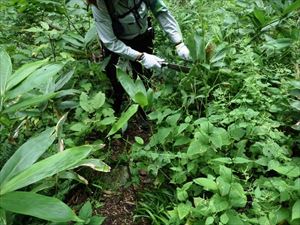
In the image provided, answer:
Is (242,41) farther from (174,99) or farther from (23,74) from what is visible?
(23,74)

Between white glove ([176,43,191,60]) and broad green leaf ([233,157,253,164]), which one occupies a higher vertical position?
white glove ([176,43,191,60])

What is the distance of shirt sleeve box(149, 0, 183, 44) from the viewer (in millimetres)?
3330

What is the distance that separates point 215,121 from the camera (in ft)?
8.60

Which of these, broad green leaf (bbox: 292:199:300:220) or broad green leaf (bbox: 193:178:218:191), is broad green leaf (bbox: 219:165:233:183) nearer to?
broad green leaf (bbox: 193:178:218:191)

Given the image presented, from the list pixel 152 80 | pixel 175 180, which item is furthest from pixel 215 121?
pixel 152 80

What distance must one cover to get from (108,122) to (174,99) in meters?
0.57

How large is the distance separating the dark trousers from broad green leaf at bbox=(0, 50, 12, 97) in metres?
1.00

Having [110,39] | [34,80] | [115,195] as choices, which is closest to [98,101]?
[110,39]

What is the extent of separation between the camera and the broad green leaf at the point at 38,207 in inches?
72.5

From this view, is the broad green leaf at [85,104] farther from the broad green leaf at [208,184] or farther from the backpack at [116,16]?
the broad green leaf at [208,184]

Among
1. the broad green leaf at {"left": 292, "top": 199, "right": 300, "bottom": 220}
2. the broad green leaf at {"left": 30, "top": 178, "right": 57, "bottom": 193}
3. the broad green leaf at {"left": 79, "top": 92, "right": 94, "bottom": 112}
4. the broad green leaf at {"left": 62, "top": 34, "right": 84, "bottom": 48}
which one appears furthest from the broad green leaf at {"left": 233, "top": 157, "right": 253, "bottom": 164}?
the broad green leaf at {"left": 62, "top": 34, "right": 84, "bottom": 48}

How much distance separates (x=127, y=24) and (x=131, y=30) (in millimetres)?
88

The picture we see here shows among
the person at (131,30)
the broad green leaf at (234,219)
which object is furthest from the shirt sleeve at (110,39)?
the broad green leaf at (234,219)

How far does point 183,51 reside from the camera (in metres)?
3.32
